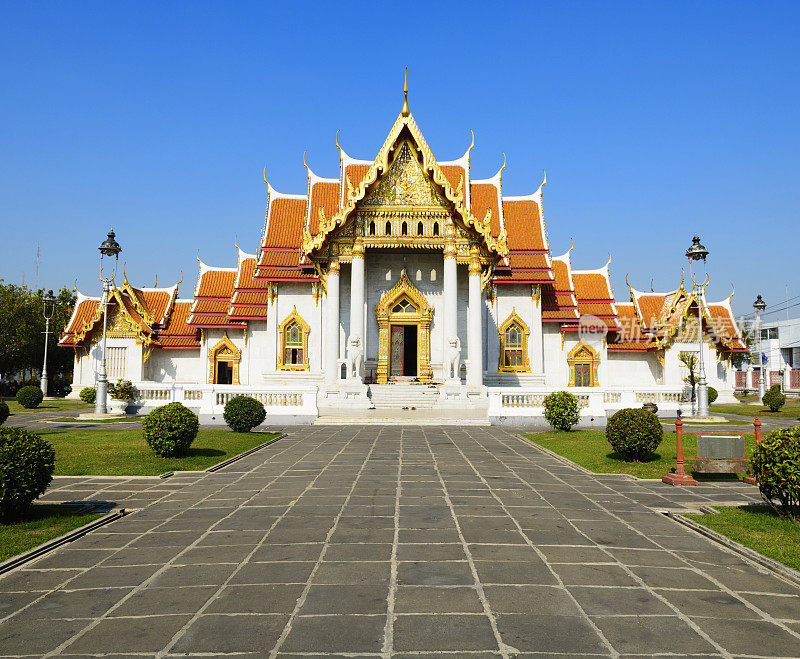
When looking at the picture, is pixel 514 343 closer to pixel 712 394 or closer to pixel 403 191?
pixel 403 191

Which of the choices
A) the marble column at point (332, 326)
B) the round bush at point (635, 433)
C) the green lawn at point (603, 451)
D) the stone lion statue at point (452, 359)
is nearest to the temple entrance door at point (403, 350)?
the marble column at point (332, 326)

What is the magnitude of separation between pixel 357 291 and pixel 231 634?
21.7m

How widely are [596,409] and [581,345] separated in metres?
9.97

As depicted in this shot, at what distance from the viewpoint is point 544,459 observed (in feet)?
42.3

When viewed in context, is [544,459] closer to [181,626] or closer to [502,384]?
[181,626]

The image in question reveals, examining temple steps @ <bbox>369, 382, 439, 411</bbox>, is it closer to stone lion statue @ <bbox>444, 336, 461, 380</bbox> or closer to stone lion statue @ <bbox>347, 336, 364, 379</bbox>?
stone lion statue @ <bbox>444, 336, 461, 380</bbox>

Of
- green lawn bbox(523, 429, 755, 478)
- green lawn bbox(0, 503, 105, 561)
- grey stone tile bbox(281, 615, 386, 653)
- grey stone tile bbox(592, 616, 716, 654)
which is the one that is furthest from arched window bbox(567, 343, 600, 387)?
grey stone tile bbox(281, 615, 386, 653)

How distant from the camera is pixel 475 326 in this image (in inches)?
1013

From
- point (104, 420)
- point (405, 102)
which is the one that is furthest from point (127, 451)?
point (405, 102)

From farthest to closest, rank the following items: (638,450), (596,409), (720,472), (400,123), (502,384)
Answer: (502,384) < (400,123) < (596,409) < (638,450) < (720,472)

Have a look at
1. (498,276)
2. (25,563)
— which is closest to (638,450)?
(25,563)

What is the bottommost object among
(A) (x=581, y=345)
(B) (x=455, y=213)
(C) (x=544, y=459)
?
(C) (x=544, y=459)

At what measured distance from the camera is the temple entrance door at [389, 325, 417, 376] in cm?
2748

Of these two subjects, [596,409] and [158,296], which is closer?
[596,409]
